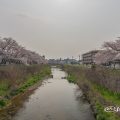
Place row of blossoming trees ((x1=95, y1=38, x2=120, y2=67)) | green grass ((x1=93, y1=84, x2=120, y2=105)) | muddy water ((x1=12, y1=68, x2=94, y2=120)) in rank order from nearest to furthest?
muddy water ((x1=12, y1=68, x2=94, y2=120)), green grass ((x1=93, y1=84, x2=120, y2=105)), row of blossoming trees ((x1=95, y1=38, x2=120, y2=67))

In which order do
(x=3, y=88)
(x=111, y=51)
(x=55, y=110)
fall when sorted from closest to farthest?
(x=55, y=110) → (x=3, y=88) → (x=111, y=51)

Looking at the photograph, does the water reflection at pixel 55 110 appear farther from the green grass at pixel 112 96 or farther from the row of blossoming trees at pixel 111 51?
the row of blossoming trees at pixel 111 51

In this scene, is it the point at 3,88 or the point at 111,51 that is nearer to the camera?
the point at 3,88

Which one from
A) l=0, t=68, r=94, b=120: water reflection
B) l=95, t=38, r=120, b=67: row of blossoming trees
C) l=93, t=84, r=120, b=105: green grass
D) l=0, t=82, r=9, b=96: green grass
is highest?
l=95, t=38, r=120, b=67: row of blossoming trees

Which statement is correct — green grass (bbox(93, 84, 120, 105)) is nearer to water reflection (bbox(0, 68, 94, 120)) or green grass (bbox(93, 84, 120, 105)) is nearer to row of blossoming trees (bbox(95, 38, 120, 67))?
water reflection (bbox(0, 68, 94, 120))

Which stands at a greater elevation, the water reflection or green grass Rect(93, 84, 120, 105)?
green grass Rect(93, 84, 120, 105)

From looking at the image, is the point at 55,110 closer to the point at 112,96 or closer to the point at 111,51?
the point at 112,96

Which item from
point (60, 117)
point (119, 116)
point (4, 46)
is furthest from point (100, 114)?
point (4, 46)

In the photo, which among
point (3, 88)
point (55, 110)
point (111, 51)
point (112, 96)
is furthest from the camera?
point (111, 51)

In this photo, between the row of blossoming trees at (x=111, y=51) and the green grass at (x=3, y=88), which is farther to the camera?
the row of blossoming trees at (x=111, y=51)

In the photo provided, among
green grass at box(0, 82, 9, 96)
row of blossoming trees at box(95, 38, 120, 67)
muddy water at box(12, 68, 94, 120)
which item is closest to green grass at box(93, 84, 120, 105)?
muddy water at box(12, 68, 94, 120)

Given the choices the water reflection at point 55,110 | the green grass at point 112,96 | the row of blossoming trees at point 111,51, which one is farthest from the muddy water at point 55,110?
the row of blossoming trees at point 111,51

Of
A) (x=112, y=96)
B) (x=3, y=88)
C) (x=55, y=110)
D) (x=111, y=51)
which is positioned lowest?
(x=55, y=110)

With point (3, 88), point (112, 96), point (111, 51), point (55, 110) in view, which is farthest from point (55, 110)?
point (111, 51)
